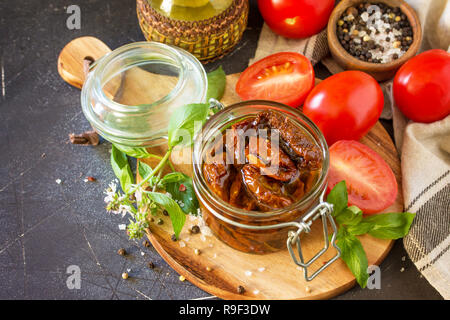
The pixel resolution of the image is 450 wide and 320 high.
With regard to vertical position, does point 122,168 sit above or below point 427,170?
below

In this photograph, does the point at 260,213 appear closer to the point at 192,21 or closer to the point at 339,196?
the point at 339,196

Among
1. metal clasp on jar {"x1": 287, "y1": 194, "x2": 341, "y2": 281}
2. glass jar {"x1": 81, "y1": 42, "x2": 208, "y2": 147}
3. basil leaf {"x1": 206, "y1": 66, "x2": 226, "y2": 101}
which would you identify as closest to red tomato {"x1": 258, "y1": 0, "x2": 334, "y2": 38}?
basil leaf {"x1": 206, "y1": 66, "x2": 226, "y2": 101}

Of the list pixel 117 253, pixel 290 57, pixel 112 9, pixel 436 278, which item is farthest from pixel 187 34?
pixel 436 278

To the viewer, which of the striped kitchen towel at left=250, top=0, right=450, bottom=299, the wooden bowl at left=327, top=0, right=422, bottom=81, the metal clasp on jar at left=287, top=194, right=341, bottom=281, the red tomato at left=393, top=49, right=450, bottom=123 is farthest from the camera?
the wooden bowl at left=327, top=0, right=422, bottom=81

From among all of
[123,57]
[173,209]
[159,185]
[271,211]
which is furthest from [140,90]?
[271,211]

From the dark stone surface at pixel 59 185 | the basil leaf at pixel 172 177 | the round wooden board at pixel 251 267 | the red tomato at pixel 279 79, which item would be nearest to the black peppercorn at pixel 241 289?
the round wooden board at pixel 251 267

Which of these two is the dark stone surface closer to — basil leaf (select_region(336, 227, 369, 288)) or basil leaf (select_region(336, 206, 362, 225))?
basil leaf (select_region(336, 227, 369, 288))

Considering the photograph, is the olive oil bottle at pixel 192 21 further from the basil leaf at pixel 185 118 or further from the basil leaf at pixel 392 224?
the basil leaf at pixel 392 224
